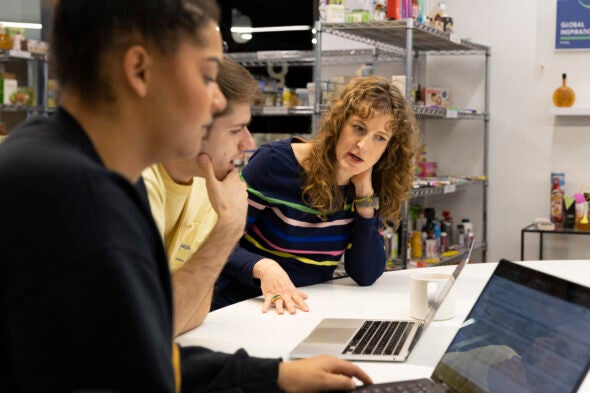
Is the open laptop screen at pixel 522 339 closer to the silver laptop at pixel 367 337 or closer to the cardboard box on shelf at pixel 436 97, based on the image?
the silver laptop at pixel 367 337

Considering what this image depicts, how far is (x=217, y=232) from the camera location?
5.25 feet

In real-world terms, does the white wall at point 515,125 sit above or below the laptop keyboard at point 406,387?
above

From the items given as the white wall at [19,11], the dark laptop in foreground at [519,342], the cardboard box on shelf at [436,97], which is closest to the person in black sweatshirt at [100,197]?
the dark laptop in foreground at [519,342]

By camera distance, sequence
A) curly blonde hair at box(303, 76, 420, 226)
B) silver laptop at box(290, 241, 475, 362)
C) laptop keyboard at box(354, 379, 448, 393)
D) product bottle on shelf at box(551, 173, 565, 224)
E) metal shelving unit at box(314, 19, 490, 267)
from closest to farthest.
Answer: laptop keyboard at box(354, 379, 448, 393) < silver laptop at box(290, 241, 475, 362) < curly blonde hair at box(303, 76, 420, 226) < metal shelving unit at box(314, 19, 490, 267) < product bottle on shelf at box(551, 173, 565, 224)

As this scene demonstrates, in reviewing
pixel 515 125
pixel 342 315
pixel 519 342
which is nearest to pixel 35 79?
pixel 515 125

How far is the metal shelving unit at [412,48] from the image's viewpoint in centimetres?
416

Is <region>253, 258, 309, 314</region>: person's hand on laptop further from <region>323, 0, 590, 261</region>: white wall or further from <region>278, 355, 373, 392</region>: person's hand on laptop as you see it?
<region>323, 0, 590, 261</region>: white wall

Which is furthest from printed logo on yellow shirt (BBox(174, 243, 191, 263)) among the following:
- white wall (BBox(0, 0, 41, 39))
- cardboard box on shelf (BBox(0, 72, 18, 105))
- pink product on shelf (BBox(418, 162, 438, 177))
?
white wall (BBox(0, 0, 41, 39))

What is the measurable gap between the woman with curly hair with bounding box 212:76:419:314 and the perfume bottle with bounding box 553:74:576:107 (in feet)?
9.67

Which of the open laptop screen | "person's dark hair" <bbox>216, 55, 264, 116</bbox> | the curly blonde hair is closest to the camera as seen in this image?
the open laptop screen

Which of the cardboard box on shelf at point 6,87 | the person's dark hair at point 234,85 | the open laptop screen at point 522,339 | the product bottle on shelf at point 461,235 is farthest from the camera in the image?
the cardboard box on shelf at point 6,87

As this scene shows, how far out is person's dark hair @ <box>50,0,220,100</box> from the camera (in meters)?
0.75

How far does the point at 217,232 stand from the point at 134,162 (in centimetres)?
79

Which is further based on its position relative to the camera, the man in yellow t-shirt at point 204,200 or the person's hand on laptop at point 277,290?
the person's hand on laptop at point 277,290
